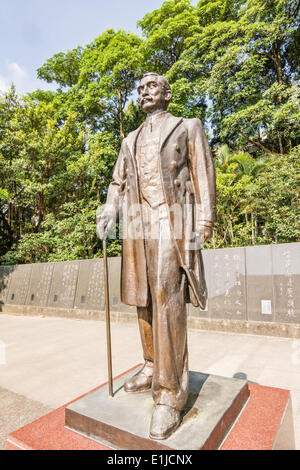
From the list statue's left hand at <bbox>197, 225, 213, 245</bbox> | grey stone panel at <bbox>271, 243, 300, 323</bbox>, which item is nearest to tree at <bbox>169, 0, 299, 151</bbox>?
grey stone panel at <bbox>271, 243, 300, 323</bbox>

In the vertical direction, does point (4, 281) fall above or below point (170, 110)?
below

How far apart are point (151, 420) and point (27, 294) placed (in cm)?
906

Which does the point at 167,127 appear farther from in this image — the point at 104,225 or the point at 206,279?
the point at 206,279

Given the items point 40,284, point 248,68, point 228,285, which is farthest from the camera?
point 248,68

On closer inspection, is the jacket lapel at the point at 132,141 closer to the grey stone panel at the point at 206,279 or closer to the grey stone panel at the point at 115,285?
the grey stone panel at the point at 206,279

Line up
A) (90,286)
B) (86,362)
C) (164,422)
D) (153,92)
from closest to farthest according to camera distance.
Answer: (164,422)
(153,92)
(86,362)
(90,286)

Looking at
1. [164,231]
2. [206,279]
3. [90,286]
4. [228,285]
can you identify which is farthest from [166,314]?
[90,286]

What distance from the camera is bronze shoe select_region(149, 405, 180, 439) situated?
1.61 metres

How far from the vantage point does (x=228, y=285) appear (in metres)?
5.99

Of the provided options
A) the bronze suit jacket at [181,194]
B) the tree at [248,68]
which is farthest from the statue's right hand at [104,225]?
the tree at [248,68]

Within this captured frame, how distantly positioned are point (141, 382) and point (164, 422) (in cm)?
60

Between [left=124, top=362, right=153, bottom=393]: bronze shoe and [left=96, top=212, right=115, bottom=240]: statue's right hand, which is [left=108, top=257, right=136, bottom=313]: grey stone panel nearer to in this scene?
[left=124, top=362, right=153, bottom=393]: bronze shoe

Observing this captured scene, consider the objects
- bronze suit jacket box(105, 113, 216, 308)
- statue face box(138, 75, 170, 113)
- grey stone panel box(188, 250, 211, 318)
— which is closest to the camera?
bronze suit jacket box(105, 113, 216, 308)
